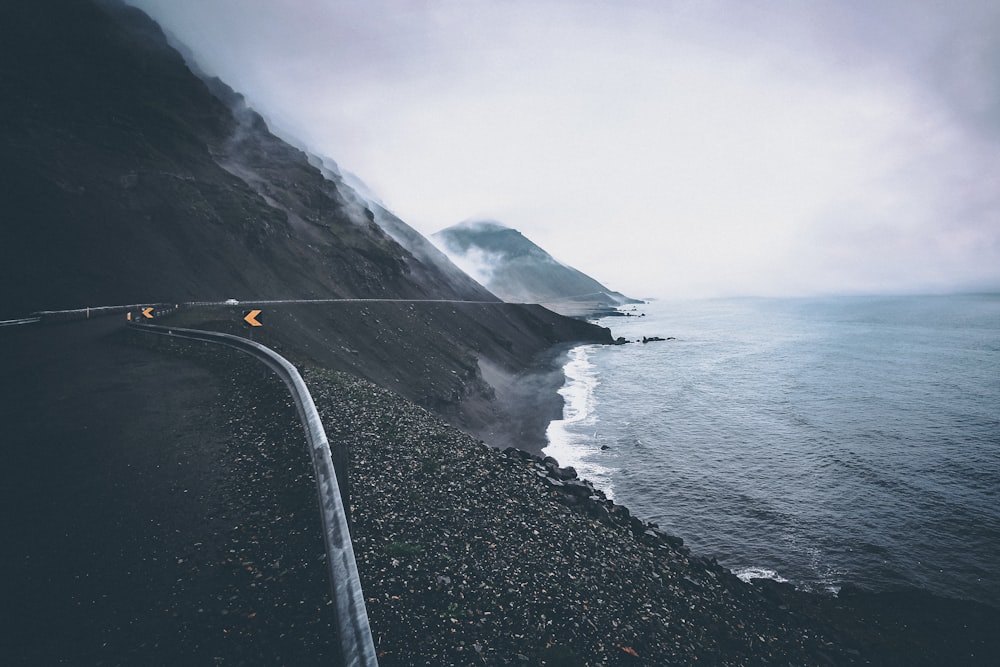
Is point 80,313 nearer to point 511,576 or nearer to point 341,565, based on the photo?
point 511,576

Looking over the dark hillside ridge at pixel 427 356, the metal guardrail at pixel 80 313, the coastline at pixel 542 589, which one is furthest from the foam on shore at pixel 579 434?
the metal guardrail at pixel 80 313

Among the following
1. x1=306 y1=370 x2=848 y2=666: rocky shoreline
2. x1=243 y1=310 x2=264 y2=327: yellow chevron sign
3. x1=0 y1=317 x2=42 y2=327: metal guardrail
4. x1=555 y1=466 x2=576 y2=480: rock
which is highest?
x1=243 y1=310 x2=264 y2=327: yellow chevron sign

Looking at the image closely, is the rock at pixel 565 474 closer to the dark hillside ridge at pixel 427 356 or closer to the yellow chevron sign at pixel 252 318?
the dark hillside ridge at pixel 427 356

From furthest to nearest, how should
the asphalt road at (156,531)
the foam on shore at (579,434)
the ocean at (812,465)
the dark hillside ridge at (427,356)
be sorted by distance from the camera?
the dark hillside ridge at (427,356) → the foam on shore at (579,434) → the ocean at (812,465) → the asphalt road at (156,531)

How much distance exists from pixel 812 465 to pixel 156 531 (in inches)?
1368

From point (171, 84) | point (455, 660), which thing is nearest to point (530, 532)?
point (455, 660)

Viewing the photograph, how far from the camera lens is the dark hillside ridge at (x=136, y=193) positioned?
113 feet

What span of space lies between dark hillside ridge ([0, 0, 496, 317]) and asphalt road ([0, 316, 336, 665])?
976 inches

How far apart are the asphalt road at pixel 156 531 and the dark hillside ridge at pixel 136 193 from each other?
976 inches

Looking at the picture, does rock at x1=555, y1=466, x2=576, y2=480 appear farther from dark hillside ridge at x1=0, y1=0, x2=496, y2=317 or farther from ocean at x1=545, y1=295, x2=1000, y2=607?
dark hillside ridge at x1=0, y1=0, x2=496, y2=317

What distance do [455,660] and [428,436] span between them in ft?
30.0

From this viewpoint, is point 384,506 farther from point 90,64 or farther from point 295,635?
point 90,64

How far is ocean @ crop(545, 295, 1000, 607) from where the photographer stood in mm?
18562

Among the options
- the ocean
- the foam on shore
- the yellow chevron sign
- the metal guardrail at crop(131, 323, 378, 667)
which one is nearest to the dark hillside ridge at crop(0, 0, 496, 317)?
the yellow chevron sign
